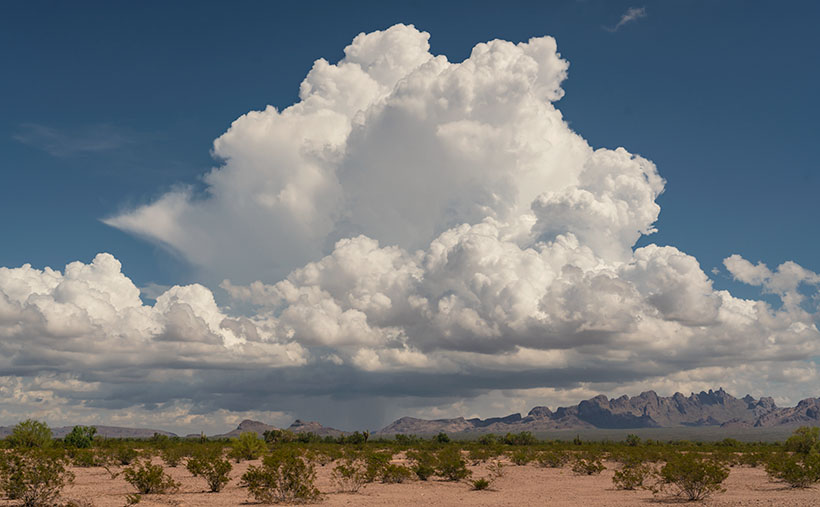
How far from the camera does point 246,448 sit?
66500mm

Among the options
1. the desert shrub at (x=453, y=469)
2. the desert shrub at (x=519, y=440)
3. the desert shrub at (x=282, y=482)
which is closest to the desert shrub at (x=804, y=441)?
the desert shrub at (x=519, y=440)

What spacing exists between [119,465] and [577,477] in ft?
136

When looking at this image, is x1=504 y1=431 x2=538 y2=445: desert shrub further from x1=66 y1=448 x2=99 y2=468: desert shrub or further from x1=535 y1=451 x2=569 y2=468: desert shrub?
x1=66 y1=448 x2=99 y2=468: desert shrub

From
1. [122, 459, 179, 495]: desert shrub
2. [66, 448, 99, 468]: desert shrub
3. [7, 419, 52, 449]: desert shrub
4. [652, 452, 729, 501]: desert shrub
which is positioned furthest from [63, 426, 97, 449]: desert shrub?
[652, 452, 729, 501]: desert shrub

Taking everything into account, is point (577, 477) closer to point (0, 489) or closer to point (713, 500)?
point (713, 500)

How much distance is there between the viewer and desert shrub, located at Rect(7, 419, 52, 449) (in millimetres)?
66000


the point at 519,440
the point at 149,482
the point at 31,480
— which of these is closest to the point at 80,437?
the point at 149,482

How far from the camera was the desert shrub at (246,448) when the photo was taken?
65875 mm

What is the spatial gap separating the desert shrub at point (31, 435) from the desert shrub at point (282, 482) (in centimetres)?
4316

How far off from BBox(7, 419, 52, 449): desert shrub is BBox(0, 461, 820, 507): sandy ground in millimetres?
20285

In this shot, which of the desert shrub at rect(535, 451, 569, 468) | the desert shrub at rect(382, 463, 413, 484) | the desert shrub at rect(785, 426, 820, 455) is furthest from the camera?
the desert shrub at rect(785, 426, 820, 455)

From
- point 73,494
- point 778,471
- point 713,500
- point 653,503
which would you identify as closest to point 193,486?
point 73,494

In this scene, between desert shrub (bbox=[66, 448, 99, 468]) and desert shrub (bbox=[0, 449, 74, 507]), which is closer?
desert shrub (bbox=[0, 449, 74, 507])

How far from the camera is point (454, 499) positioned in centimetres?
3731
